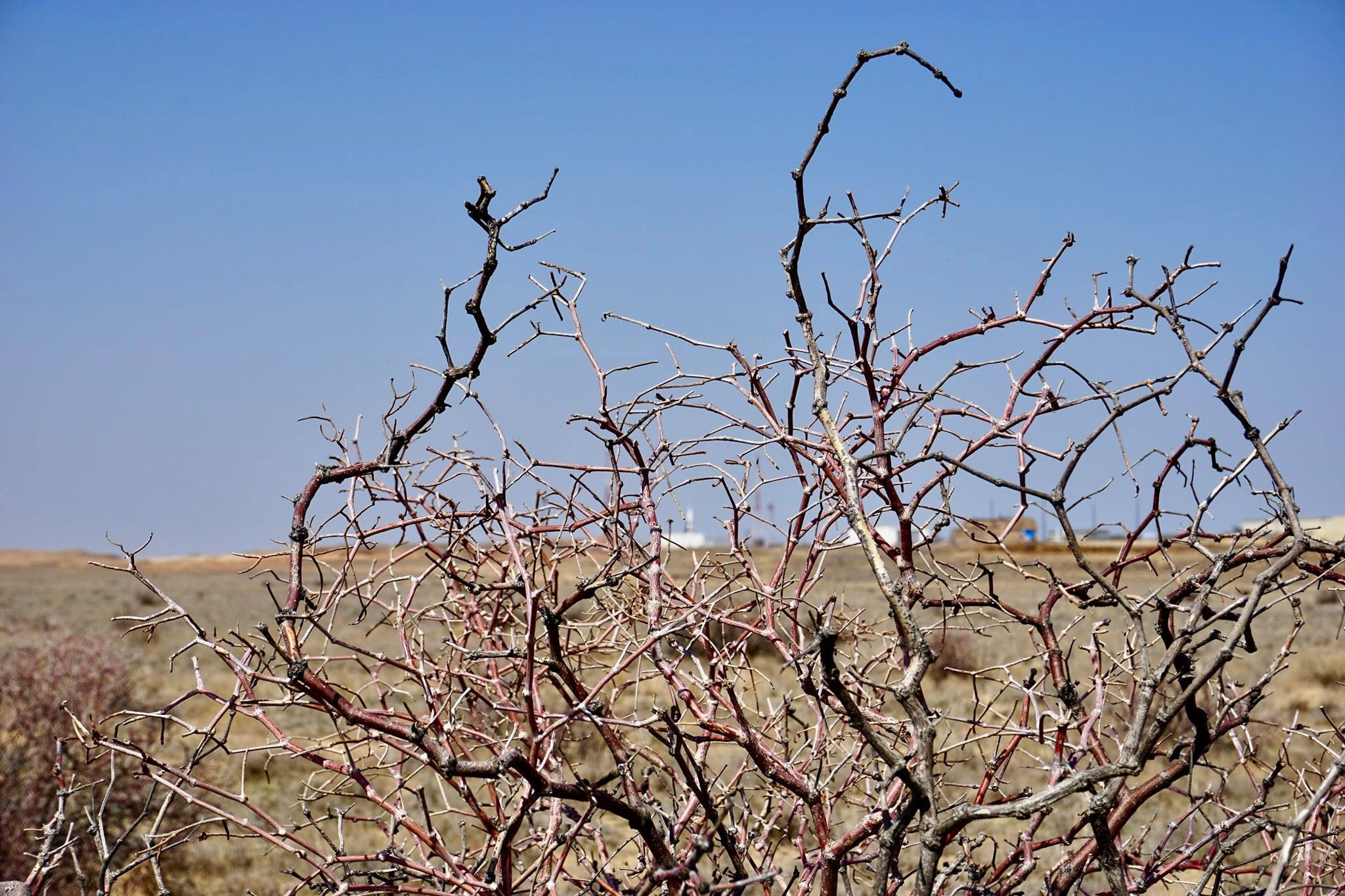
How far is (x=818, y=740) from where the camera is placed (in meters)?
2.19

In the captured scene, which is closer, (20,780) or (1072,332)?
(1072,332)

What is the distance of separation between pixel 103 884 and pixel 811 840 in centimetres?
607

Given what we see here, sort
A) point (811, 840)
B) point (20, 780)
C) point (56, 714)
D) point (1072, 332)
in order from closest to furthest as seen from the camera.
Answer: point (1072, 332), point (811, 840), point (20, 780), point (56, 714)

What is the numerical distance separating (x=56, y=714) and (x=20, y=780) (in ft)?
2.29

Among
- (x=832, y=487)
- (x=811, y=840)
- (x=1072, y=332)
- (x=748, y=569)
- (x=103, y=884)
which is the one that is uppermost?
(x=1072, y=332)

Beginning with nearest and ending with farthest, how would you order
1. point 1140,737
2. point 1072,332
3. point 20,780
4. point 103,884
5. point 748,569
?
point 1140,737 < point 103,884 < point 1072,332 < point 748,569 < point 20,780

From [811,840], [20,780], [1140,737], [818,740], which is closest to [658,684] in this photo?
[811,840]

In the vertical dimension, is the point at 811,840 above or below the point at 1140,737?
below

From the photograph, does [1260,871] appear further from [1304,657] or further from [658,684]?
[1304,657]

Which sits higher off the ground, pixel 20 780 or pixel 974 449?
pixel 974 449

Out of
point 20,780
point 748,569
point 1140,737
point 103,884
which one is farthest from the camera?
point 20,780

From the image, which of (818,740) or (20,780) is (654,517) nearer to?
(818,740)

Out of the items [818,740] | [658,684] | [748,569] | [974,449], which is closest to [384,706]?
[748,569]

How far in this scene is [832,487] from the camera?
2.04 metres
